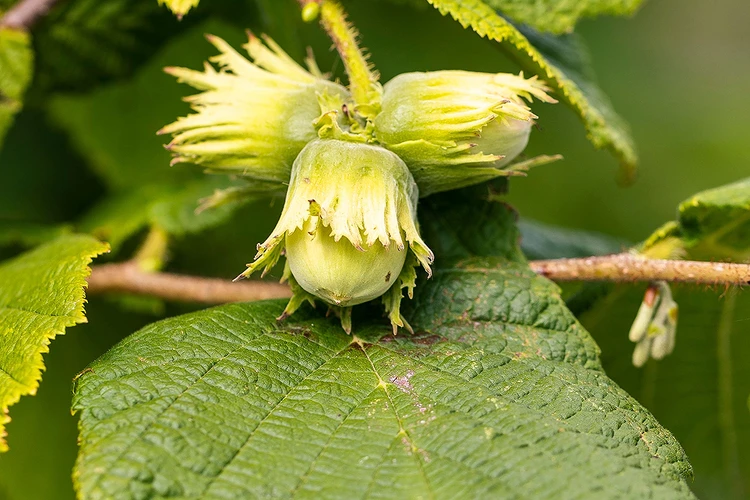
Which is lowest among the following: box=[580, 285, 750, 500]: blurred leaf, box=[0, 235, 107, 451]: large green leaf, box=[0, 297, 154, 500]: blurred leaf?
box=[0, 297, 154, 500]: blurred leaf

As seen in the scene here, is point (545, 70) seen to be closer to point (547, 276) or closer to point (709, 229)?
point (547, 276)

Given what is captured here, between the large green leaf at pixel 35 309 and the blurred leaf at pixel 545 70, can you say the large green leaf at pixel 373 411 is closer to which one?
the large green leaf at pixel 35 309

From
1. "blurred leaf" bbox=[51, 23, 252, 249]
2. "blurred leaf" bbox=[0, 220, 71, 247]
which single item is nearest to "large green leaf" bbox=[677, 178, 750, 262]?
"blurred leaf" bbox=[51, 23, 252, 249]

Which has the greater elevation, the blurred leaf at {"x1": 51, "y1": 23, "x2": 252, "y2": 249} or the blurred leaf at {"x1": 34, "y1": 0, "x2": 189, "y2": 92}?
the blurred leaf at {"x1": 34, "y1": 0, "x2": 189, "y2": 92}

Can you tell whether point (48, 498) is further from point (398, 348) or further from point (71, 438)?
point (398, 348)

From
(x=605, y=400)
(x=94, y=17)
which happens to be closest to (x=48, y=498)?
(x=94, y=17)

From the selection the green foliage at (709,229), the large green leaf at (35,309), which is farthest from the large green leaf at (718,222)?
the large green leaf at (35,309)

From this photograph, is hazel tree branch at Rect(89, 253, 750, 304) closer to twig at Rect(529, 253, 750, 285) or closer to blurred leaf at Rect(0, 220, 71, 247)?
twig at Rect(529, 253, 750, 285)
